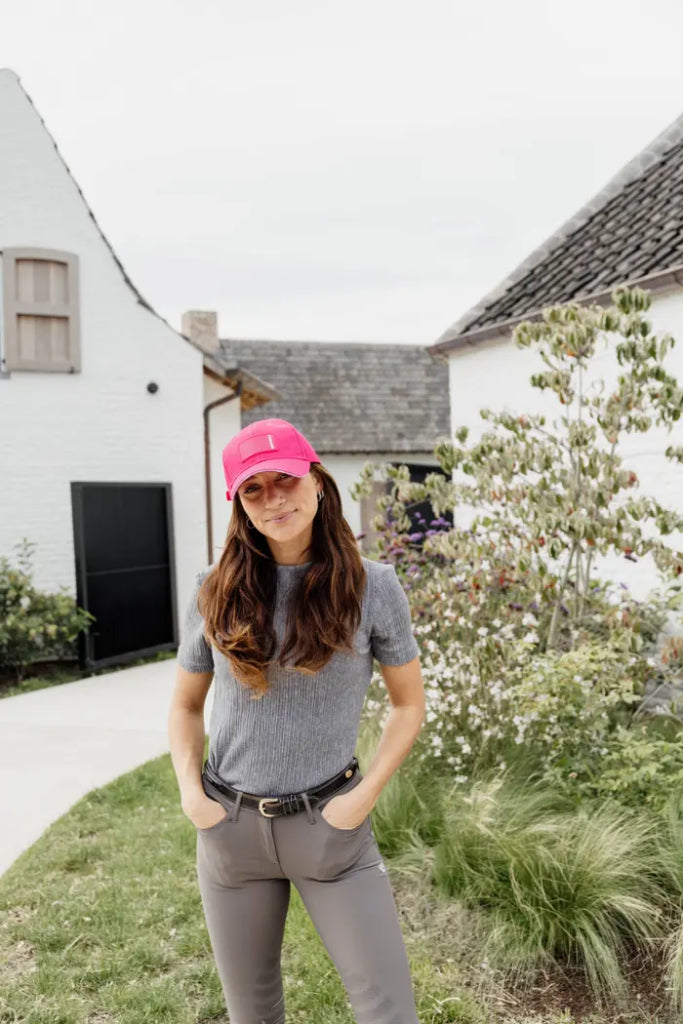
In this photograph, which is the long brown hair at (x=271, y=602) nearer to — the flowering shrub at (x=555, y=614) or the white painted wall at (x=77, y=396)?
the flowering shrub at (x=555, y=614)

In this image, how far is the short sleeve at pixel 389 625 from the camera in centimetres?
209

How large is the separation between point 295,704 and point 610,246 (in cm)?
692

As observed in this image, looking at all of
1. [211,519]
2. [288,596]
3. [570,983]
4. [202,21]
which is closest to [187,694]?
[288,596]

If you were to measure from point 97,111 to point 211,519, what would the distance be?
198 inches

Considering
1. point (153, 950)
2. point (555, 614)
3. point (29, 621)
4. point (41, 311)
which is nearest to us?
point (153, 950)

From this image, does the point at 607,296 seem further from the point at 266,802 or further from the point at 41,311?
the point at 41,311

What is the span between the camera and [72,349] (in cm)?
983

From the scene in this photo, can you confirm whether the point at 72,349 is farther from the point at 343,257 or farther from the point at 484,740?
the point at 343,257

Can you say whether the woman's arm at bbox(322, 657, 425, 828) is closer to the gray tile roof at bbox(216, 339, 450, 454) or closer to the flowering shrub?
the flowering shrub

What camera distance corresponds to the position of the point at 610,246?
786 centimetres

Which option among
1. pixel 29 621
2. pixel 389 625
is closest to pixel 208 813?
pixel 389 625

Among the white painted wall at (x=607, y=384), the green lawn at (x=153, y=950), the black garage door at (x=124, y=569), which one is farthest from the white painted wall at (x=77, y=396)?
the green lawn at (x=153, y=950)

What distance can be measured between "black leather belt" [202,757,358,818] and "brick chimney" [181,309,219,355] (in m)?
17.9

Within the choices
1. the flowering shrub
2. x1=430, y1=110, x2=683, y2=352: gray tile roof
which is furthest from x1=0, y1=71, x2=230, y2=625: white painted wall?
the flowering shrub
